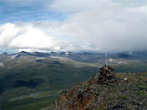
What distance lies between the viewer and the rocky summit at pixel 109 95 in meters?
37.7

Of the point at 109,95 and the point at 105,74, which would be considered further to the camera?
the point at 105,74

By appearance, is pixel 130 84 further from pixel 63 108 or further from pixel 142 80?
pixel 63 108

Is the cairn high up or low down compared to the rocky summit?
up

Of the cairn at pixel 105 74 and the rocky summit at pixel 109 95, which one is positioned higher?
the cairn at pixel 105 74

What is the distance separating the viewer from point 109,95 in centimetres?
4409

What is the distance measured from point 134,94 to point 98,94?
8288 millimetres

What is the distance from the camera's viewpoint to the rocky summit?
3769 centimetres

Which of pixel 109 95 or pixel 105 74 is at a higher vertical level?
pixel 105 74

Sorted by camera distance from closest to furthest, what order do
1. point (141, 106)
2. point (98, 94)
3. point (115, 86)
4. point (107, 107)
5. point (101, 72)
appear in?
point (141, 106), point (107, 107), point (98, 94), point (115, 86), point (101, 72)

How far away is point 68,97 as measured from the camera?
54.1m

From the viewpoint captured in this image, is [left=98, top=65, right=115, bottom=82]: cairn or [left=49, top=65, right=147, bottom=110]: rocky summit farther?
[left=98, top=65, right=115, bottom=82]: cairn

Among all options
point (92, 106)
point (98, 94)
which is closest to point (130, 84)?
point (98, 94)

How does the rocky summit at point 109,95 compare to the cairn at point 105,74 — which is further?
the cairn at point 105,74

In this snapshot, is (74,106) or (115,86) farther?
(115,86)
